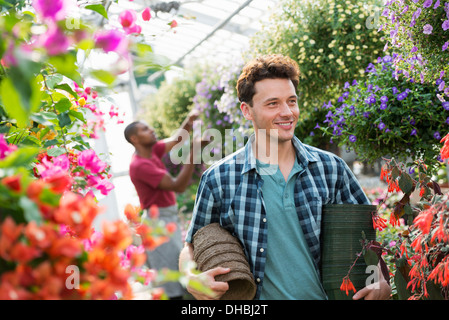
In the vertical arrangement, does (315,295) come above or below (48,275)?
below

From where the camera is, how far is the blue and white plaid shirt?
1548 millimetres

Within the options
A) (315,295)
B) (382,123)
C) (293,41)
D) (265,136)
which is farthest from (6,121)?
(293,41)

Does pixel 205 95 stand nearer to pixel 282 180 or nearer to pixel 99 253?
pixel 282 180

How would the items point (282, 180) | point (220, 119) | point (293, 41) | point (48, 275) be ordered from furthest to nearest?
point (220, 119) → point (293, 41) → point (282, 180) → point (48, 275)

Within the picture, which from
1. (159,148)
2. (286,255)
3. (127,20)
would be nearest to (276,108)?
(286,255)

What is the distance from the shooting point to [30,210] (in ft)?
1.53

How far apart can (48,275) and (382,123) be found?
2.33 meters

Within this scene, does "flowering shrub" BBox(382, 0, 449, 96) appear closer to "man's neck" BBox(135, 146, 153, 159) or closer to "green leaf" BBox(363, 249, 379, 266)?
"green leaf" BBox(363, 249, 379, 266)

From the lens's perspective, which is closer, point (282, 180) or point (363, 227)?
point (363, 227)

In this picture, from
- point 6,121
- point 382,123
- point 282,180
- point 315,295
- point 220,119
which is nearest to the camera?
point 6,121

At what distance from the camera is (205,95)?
5766 mm

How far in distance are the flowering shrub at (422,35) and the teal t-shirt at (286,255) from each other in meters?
0.73

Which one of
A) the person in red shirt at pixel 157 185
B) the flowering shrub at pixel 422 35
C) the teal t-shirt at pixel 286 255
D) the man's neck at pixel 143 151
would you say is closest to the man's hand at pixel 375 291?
the teal t-shirt at pixel 286 255

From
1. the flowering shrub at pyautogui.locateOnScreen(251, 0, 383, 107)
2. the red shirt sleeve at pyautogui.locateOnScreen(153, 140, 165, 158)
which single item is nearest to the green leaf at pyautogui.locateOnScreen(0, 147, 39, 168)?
the flowering shrub at pyautogui.locateOnScreen(251, 0, 383, 107)
